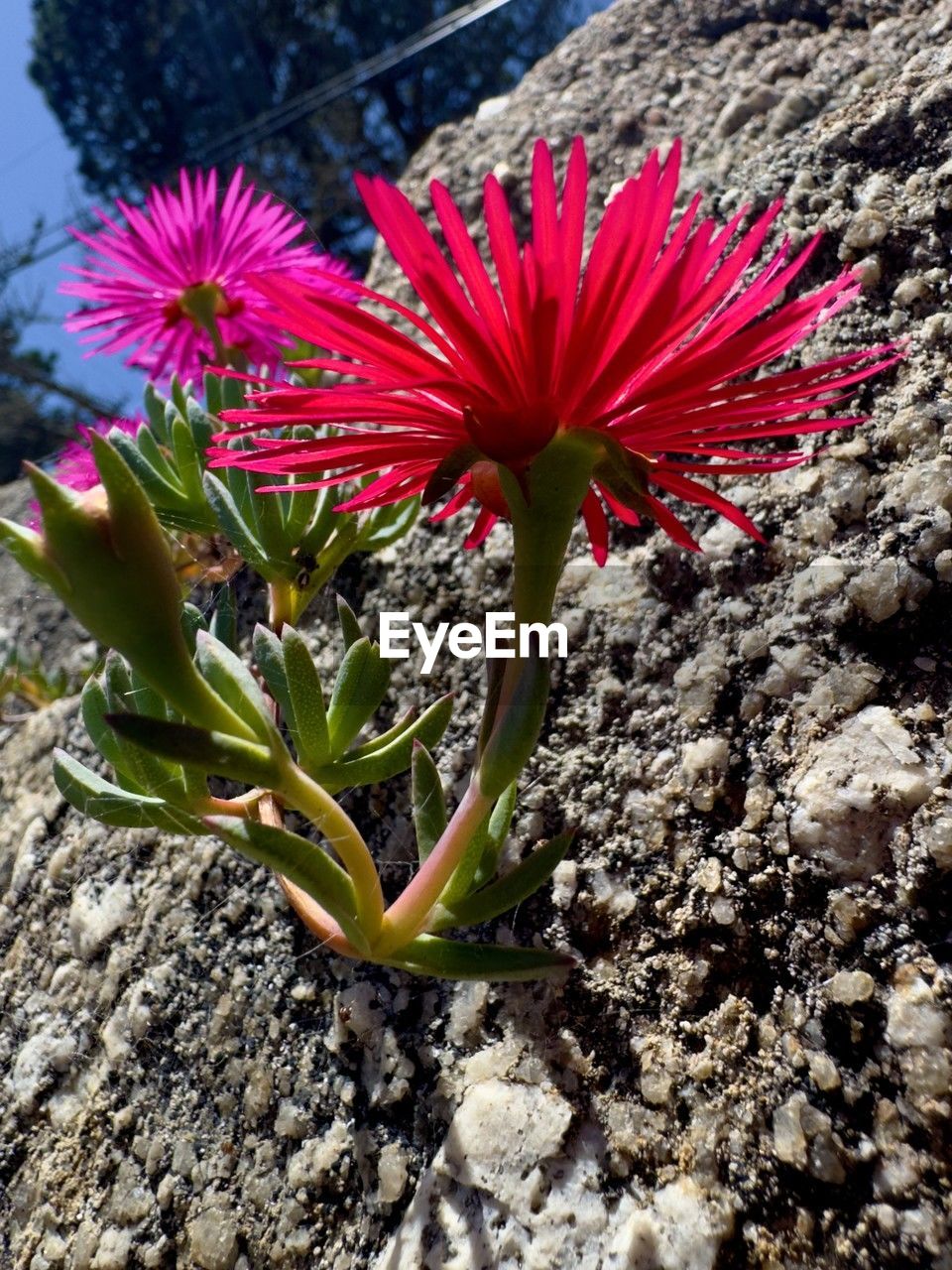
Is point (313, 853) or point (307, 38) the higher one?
point (307, 38)

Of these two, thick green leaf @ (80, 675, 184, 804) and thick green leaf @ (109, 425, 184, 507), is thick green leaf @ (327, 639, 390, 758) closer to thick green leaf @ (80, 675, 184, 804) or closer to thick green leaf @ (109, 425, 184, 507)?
thick green leaf @ (80, 675, 184, 804)

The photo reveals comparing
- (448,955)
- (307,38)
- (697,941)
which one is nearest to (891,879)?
(697,941)

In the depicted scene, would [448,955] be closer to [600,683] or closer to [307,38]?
[600,683]

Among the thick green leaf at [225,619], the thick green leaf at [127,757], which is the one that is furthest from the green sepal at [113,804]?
the thick green leaf at [225,619]

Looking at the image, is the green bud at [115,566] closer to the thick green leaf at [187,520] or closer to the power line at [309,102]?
the thick green leaf at [187,520]

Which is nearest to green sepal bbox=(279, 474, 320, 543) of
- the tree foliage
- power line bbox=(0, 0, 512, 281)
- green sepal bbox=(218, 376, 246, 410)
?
green sepal bbox=(218, 376, 246, 410)

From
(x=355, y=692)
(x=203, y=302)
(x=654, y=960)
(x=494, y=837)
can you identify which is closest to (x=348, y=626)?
(x=355, y=692)
